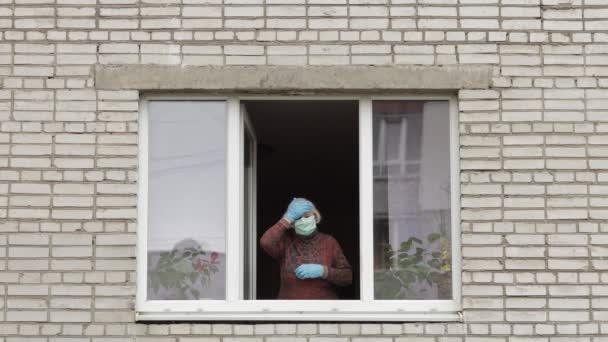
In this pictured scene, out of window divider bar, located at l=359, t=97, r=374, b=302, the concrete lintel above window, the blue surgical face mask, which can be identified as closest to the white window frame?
window divider bar, located at l=359, t=97, r=374, b=302

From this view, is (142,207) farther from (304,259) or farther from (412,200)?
(412,200)

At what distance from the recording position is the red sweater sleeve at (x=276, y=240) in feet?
21.7

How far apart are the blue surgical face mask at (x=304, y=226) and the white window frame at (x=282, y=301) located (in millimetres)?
381

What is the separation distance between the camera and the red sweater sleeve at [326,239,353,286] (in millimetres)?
6594

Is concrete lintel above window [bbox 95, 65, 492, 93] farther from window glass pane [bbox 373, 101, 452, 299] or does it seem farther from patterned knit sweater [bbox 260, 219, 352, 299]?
patterned knit sweater [bbox 260, 219, 352, 299]

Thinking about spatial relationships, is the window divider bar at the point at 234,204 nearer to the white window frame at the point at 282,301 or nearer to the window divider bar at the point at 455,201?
the white window frame at the point at 282,301

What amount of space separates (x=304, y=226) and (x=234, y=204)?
498 mm

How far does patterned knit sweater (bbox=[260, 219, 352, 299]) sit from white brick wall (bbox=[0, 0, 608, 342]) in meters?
0.39

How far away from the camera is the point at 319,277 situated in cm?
655

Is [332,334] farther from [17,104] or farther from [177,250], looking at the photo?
[17,104]

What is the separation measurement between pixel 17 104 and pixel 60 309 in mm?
1269

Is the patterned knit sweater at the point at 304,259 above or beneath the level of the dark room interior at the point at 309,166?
beneath

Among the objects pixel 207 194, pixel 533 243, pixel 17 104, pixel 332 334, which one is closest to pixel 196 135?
pixel 207 194

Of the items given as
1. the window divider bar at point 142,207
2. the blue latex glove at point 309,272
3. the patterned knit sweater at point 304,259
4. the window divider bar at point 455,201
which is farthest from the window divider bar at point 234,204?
the window divider bar at point 455,201
